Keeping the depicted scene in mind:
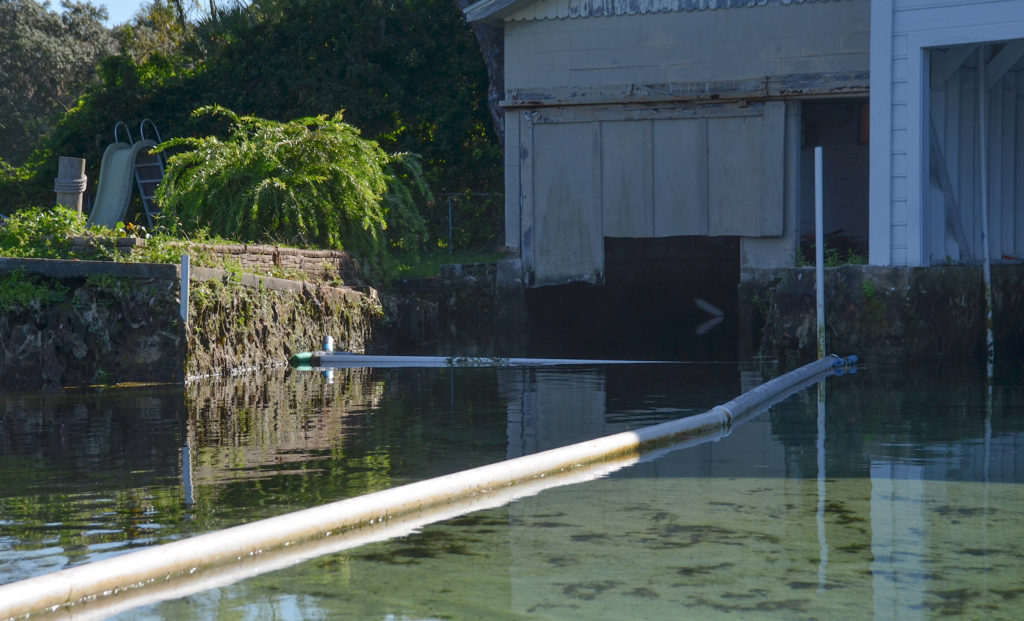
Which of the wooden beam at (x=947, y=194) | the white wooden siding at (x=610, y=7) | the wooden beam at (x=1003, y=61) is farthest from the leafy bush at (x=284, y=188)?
the wooden beam at (x=1003, y=61)

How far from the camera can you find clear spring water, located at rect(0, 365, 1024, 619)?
13.5 ft

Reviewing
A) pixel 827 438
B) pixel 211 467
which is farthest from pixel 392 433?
pixel 827 438

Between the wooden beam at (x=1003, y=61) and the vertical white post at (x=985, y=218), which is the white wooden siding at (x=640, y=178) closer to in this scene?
the wooden beam at (x=1003, y=61)

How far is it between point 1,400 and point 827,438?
6699 millimetres

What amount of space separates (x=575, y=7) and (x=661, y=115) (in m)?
2.14

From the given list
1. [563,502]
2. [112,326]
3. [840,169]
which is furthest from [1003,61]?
[563,502]

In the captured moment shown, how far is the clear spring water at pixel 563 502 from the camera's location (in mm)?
4105

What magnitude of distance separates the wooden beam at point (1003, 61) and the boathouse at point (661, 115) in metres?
1.61

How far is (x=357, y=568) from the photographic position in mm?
4457

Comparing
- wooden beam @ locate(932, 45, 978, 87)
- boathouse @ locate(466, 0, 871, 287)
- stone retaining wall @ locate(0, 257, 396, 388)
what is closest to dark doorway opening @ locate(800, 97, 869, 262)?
boathouse @ locate(466, 0, 871, 287)

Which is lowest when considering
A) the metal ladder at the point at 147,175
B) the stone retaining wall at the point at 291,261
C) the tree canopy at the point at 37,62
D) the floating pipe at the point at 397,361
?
the floating pipe at the point at 397,361

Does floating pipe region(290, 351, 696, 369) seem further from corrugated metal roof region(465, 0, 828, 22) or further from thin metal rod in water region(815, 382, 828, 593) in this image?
corrugated metal roof region(465, 0, 828, 22)

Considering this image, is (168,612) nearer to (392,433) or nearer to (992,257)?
(392,433)

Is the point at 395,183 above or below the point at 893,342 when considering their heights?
above
